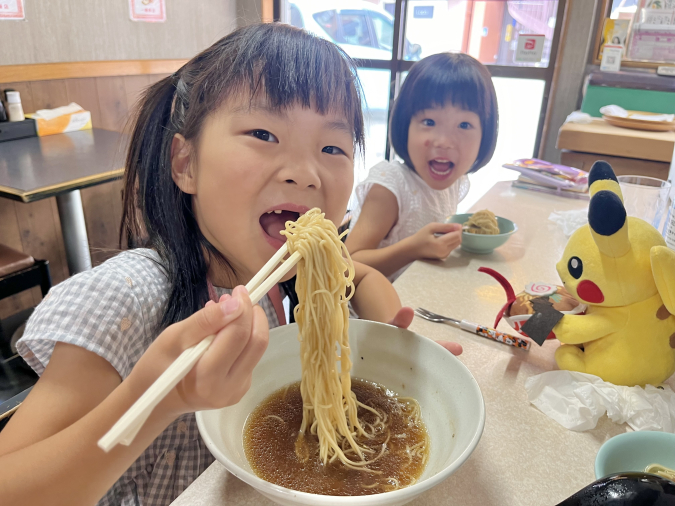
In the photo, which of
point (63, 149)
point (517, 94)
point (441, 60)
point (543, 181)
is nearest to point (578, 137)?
point (543, 181)

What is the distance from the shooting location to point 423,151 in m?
2.00

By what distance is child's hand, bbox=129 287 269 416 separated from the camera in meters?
0.60

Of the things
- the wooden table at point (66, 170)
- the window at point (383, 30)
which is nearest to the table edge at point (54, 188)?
the wooden table at point (66, 170)

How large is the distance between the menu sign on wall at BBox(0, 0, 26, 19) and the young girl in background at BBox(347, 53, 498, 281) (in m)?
2.60

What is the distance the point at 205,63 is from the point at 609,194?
2.89 ft

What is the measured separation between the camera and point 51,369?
82 centimetres

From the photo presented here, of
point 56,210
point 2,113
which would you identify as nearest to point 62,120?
point 2,113

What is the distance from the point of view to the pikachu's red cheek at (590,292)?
0.96 m

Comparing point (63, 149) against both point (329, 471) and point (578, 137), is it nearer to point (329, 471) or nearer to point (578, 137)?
point (329, 471)

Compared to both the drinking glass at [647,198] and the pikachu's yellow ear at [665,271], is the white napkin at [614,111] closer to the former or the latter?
the drinking glass at [647,198]

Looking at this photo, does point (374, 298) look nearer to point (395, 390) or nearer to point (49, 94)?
point (395, 390)

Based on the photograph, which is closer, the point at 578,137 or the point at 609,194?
the point at 609,194

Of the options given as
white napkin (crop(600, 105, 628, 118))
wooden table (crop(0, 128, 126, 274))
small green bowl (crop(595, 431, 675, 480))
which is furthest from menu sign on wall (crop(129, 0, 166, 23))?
small green bowl (crop(595, 431, 675, 480))

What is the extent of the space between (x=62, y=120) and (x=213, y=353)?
3.27 metres
